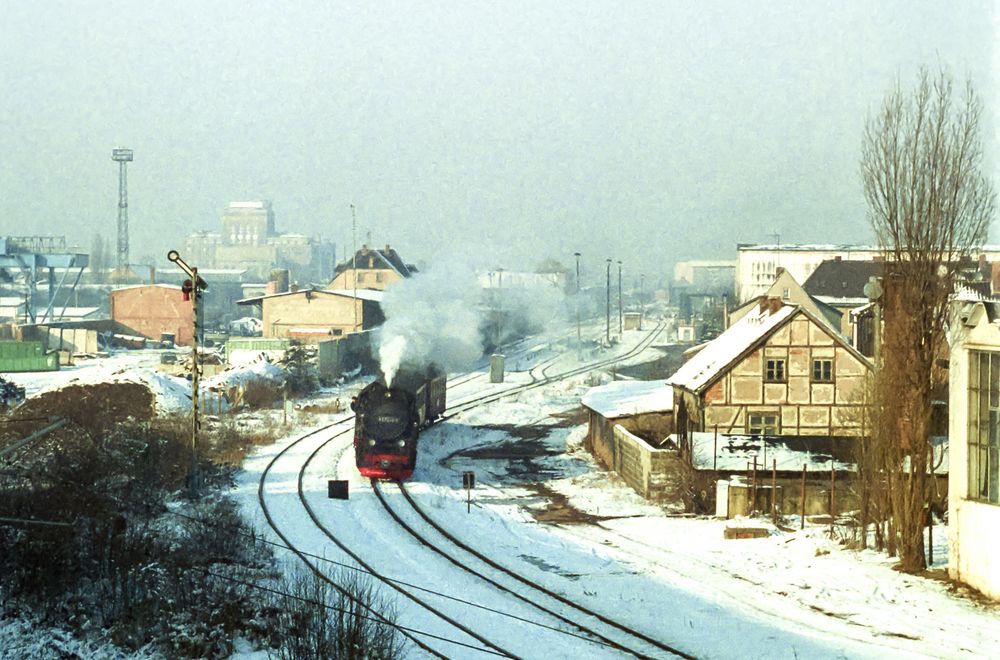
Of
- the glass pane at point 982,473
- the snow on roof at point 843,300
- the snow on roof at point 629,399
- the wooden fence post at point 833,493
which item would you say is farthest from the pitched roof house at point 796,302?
the glass pane at point 982,473

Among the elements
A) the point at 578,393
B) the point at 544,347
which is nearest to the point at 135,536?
the point at 578,393

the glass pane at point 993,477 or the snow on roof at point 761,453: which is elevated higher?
the glass pane at point 993,477

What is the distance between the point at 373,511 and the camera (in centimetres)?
2494

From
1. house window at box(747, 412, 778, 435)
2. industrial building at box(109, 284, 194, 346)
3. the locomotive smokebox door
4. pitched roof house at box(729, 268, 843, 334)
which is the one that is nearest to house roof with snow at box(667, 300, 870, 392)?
house window at box(747, 412, 778, 435)

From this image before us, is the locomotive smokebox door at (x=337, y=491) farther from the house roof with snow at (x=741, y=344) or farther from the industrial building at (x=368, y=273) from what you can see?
the industrial building at (x=368, y=273)

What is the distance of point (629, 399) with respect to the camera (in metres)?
37.3

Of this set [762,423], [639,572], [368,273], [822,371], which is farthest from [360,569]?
[368,273]

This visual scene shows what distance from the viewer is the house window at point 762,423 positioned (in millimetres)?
31562

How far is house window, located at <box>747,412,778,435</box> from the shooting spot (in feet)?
104

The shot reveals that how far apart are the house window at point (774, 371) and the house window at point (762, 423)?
1020mm

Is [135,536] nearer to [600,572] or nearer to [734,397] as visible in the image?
[600,572]

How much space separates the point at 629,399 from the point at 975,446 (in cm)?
2044

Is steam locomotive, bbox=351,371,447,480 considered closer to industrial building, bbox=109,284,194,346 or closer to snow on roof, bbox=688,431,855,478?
snow on roof, bbox=688,431,855,478

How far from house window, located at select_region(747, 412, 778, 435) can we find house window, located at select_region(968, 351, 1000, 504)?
14367 millimetres
